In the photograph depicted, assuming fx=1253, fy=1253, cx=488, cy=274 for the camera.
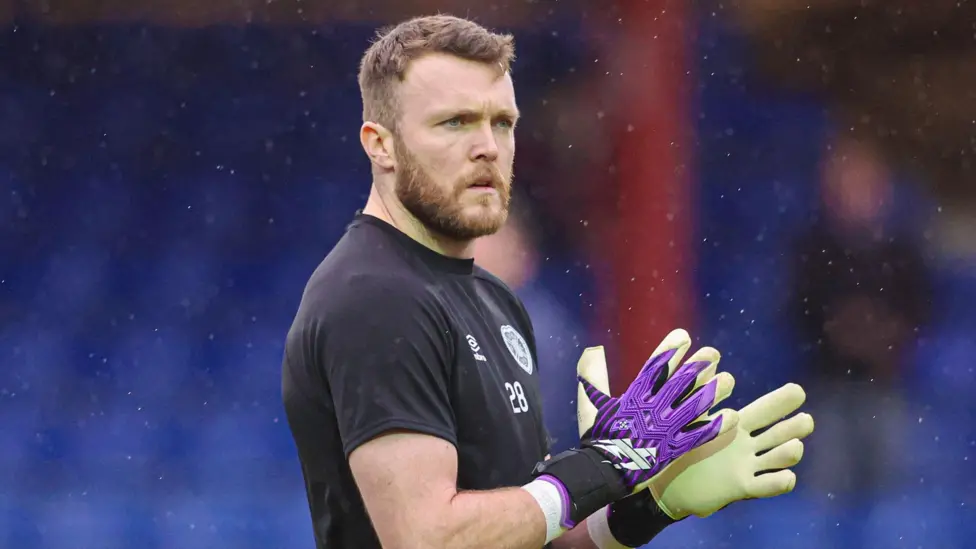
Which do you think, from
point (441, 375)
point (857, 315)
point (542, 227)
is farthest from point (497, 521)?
point (542, 227)

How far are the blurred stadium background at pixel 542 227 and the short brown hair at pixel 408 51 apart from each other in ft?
12.8

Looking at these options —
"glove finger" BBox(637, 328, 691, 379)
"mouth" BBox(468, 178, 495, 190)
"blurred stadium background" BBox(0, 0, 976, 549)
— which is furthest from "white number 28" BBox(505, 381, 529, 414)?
"blurred stadium background" BBox(0, 0, 976, 549)

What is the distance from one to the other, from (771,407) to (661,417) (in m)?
0.29

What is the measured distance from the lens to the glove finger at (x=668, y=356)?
7.59 ft

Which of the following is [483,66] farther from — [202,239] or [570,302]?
[202,239]

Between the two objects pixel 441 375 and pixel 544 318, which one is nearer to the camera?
pixel 441 375

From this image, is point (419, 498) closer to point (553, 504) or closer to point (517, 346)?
point (553, 504)

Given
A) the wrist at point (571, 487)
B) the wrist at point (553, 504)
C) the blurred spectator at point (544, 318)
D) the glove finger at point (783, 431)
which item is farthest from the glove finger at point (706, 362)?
the blurred spectator at point (544, 318)

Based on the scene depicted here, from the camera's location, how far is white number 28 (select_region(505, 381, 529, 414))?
223 centimetres

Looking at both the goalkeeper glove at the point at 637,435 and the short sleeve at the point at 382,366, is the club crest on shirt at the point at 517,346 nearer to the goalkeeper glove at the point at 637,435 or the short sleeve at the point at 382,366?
the goalkeeper glove at the point at 637,435

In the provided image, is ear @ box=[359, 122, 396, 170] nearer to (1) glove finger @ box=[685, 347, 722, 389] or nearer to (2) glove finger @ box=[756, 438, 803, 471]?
(1) glove finger @ box=[685, 347, 722, 389]

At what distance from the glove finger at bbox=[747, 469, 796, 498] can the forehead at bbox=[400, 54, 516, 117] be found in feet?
2.84

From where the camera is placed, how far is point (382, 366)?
→ 198cm

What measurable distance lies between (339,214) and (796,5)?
109 inches
